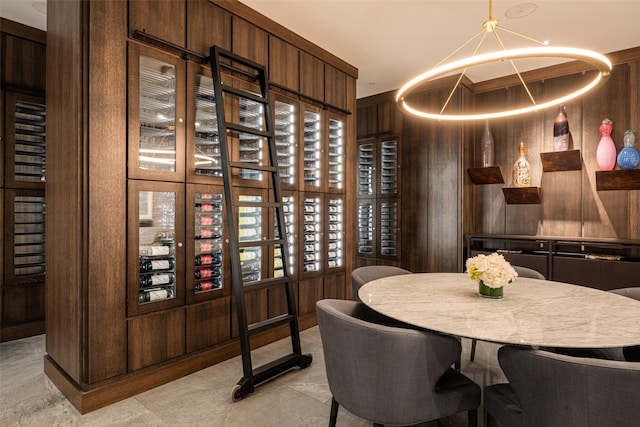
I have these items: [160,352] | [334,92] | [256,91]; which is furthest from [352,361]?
[334,92]

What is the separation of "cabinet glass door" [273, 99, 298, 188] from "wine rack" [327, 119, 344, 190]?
2.06 ft

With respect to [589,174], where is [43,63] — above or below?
above

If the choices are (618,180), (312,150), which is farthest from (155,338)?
(618,180)

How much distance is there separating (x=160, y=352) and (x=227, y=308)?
0.60m

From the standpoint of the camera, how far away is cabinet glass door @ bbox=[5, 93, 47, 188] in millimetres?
3463

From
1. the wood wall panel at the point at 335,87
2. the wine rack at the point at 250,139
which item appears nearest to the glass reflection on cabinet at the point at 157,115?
the wine rack at the point at 250,139

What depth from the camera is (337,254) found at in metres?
4.23

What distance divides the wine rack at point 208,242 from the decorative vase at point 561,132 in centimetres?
389

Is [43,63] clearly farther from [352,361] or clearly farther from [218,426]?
[352,361]

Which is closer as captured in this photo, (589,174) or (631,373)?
(631,373)

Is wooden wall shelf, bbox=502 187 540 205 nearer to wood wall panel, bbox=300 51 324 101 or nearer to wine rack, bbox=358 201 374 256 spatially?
wine rack, bbox=358 201 374 256

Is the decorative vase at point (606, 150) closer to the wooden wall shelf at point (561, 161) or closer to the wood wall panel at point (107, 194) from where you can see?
the wooden wall shelf at point (561, 161)

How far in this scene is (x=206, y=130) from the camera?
2.88 m

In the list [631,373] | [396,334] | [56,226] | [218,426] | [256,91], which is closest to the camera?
[631,373]
